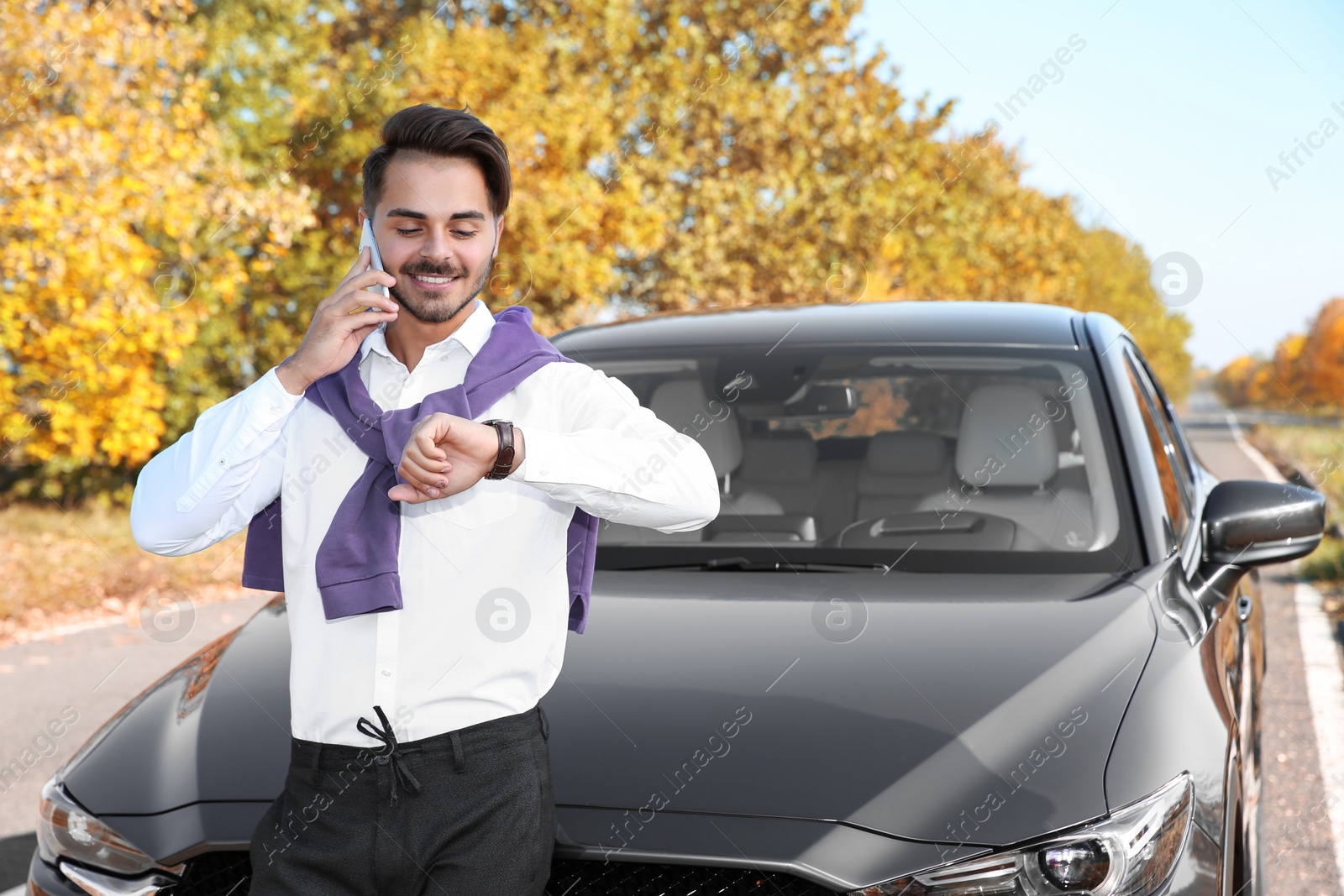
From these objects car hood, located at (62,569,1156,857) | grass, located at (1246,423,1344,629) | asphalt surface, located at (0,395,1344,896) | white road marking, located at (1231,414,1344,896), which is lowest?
asphalt surface, located at (0,395,1344,896)

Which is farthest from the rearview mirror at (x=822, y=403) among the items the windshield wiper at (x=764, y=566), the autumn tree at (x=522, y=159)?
the autumn tree at (x=522, y=159)

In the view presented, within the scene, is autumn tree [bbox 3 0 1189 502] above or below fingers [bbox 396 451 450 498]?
above

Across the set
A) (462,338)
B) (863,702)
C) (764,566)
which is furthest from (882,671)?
(462,338)

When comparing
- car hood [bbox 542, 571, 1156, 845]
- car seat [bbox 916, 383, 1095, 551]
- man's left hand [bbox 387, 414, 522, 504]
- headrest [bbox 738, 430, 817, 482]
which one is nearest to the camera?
man's left hand [bbox 387, 414, 522, 504]

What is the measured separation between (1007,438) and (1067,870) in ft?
5.51

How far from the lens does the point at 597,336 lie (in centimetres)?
369

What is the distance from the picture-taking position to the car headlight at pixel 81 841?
198 centimetres

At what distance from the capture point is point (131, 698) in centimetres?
593

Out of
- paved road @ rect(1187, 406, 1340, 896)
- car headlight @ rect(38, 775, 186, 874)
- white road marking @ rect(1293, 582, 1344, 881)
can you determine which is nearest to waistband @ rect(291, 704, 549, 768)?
car headlight @ rect(38, 775, 186, 874)

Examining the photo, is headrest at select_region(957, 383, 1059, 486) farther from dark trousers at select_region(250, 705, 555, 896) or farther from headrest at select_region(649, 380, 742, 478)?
dark trousers at select_region(250, 705, 555, 896)

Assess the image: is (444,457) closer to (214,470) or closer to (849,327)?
(214,470)

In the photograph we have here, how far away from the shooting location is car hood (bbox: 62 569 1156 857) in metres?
1.83

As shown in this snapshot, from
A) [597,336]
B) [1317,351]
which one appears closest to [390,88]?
A: [597,336]

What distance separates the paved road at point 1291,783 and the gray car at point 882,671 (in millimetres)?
893
